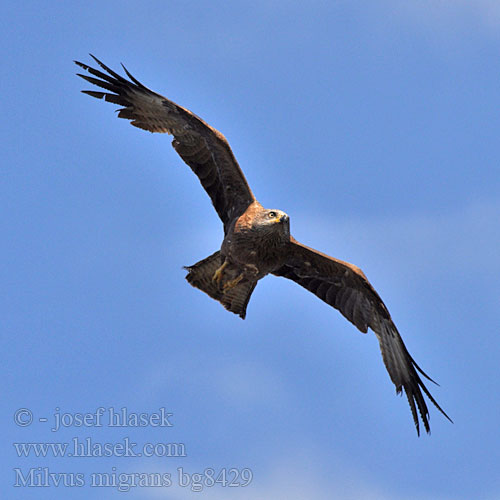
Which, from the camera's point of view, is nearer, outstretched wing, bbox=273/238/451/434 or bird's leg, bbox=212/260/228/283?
bird's leg, bbox=212/260/228/283

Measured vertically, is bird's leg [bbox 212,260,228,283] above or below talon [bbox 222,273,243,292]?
above

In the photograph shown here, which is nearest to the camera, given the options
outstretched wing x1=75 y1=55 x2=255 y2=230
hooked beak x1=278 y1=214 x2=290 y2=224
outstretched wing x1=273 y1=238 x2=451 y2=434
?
hooked beak x1=278 y1=214 x2=290 y2=224

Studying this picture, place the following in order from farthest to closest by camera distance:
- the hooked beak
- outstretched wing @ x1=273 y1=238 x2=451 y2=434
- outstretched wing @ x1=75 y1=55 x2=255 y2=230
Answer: outstretched wing @ x1=273 y1=238 x2=451 y2=434
outstretched wing @ x1=75 y1=55 x2=255 y2=230
the hooked beak

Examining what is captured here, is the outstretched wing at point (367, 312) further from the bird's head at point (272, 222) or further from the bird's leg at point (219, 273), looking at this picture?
the bird's head at point (272, 222)

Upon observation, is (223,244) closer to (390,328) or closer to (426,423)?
(390,328)

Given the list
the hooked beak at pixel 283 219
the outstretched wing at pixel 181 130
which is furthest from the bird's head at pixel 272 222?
the outstretched wing at pixel 181 130

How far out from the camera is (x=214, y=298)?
15500mm

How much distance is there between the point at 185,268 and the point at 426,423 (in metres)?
4.61

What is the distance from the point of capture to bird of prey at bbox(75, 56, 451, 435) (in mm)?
14445

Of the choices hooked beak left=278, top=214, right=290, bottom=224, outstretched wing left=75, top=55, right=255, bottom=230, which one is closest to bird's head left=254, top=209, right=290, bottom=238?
hooked beak left=278, top=214, right=290, bottom=224

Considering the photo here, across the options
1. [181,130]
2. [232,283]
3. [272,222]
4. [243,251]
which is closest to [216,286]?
[232,283]

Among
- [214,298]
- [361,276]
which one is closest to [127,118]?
[214,298]

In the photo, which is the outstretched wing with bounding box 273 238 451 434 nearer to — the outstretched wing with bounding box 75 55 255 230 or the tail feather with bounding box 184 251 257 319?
the tail feather with bounding box 184 251 257 319

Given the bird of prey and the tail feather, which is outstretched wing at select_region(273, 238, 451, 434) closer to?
the bird of prey
